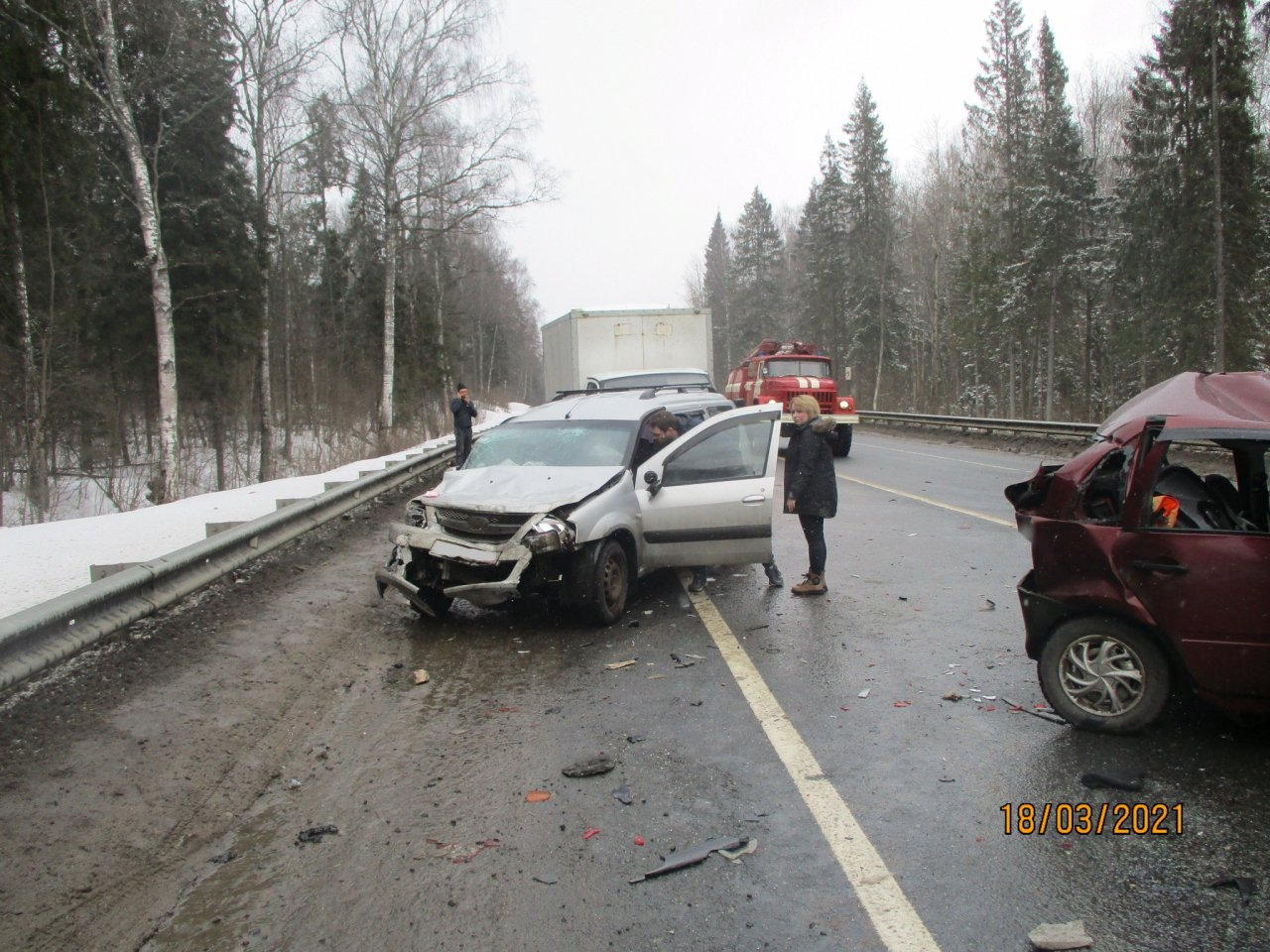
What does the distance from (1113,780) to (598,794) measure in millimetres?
2225

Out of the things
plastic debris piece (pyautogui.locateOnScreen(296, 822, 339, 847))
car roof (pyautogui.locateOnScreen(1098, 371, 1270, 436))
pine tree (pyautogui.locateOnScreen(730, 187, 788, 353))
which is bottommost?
plastic debris piece (pyautogui.locateOnScreen(296, 822, 339, 847))

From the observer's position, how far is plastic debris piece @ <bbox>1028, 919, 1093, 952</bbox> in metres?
2.68

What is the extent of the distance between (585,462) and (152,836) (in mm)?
4625

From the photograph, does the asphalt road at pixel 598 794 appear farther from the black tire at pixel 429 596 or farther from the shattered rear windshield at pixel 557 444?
the shattered rear windshield at pixel 557 444

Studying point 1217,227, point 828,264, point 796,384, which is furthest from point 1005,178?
point 796,384

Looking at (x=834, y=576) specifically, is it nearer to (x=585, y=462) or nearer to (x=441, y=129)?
(x=585, y=462)

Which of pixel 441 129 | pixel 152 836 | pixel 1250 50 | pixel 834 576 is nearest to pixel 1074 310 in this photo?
pixel 1250 50

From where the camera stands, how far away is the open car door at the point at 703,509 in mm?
7281

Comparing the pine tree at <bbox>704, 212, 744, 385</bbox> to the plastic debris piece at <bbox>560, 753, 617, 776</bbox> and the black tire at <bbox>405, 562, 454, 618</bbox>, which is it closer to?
the black tire at <bbox>405, 562, 454, 618</bbox>

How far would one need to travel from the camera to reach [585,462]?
7641 millimetres

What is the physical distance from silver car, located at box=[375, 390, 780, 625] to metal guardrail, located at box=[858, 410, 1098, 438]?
40.5ft

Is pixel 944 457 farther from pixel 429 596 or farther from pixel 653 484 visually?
pixel 429 596

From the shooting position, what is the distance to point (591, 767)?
4.16 meters

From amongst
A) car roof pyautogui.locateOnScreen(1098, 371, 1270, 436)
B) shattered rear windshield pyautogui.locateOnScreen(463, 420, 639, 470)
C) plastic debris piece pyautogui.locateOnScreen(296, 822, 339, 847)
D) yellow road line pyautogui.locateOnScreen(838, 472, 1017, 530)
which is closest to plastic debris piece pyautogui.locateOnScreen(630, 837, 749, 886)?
plastic debris piece pyautogui.locateOnScreen(296, 822, 339, 847)
